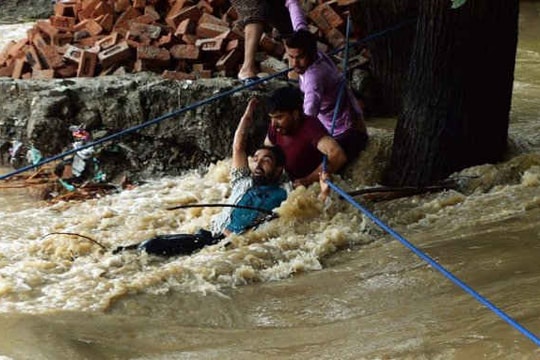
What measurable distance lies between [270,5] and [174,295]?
9.82 ft

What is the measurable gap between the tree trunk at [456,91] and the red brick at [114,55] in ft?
8.31

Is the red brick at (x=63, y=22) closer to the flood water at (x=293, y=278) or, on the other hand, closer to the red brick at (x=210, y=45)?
the red brick at (x=210, y=45)

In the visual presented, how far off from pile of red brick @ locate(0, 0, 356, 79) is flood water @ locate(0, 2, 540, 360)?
1242 mm

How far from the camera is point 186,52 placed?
23.3 ft

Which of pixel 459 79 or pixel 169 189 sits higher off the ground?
pixel 459 79

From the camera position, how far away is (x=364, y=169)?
6156 mm

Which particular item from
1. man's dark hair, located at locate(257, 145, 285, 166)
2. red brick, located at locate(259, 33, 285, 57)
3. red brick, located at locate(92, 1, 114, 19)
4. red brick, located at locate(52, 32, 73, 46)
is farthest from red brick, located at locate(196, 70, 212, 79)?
man's dark hair, located at locate(257, 145, 285, 166)

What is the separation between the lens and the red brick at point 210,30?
23.7 ft

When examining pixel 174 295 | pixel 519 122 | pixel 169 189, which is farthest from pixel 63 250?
pixel 519 122

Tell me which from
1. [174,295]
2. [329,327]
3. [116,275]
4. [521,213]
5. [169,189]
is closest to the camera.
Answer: [329,327]

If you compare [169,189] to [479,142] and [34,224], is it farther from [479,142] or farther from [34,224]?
[479,142]

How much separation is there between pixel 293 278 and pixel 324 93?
1689 mm

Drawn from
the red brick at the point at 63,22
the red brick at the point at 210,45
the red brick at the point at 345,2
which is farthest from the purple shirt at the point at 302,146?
the red brick at the point at 63,22

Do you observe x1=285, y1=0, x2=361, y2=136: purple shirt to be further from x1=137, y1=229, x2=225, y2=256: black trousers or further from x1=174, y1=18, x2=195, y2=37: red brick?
x1=174, y1=18, x2=195, y2=37: red brick
